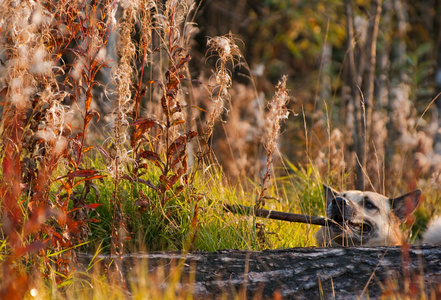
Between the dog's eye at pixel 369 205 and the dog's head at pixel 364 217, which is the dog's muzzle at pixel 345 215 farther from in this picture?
the dog's eye at pixel 369 205

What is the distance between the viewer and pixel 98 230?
12.5 ft

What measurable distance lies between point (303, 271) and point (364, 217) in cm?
173

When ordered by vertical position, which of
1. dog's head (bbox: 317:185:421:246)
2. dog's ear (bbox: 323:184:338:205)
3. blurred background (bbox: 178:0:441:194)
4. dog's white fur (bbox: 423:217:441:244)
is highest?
blurred background (bbox: 178:0:441:194)

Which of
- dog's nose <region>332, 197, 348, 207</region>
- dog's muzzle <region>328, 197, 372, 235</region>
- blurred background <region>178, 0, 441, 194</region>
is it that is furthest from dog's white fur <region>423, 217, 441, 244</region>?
dog's nose <region>332, 197, 348, 207</region>

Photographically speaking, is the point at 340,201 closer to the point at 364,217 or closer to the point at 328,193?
the point at 364,217

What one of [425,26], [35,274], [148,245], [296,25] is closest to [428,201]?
[148,245]

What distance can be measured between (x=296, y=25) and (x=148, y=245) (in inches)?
416

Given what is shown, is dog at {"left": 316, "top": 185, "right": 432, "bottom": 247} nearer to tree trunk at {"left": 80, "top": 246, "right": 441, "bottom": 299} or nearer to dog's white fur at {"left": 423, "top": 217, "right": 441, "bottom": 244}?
dog's white fur at {"left": 423, "top": 217, "right": 441, "bottom": 244}

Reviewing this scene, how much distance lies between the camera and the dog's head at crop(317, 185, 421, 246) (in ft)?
14.4

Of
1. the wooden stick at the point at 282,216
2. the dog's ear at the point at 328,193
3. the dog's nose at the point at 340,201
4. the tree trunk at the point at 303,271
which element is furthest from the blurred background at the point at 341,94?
the tree trunk at the point at 303,271

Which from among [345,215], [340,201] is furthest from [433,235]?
[340,201]

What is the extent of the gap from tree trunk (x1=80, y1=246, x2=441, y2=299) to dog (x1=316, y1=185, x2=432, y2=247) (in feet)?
3.79

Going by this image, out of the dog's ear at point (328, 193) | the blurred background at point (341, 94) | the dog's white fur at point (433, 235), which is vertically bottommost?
the dog's white fur at point (433, 235)

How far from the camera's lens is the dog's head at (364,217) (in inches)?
173
